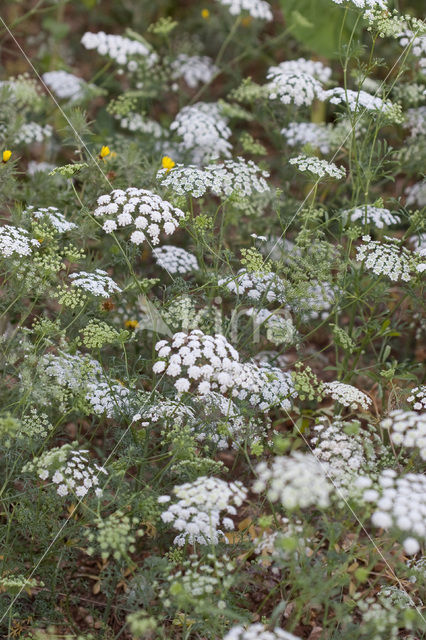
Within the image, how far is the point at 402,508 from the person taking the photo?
2.73 metres

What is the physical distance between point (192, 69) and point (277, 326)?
12.9ft

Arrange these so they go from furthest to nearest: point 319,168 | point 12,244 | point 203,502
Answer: point 319,168 → point 12,244 → point 203,502

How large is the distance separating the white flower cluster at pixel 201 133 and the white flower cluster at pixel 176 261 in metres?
0.85

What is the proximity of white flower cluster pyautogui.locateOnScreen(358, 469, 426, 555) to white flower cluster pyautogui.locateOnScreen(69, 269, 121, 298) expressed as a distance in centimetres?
193

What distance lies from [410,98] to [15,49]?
21.0ft

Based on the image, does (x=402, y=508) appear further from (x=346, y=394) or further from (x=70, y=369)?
(x=70, y=369)

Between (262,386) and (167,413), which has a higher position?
(262,386)

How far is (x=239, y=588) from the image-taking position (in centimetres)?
415

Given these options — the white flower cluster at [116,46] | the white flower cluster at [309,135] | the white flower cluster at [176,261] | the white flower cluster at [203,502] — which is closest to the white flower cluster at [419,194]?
the white flower cluster at [309,135]

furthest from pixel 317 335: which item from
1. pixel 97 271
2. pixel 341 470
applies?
pixel 341 470

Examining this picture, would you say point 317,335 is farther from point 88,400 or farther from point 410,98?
point 88,400

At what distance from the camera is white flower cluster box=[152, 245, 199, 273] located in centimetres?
485

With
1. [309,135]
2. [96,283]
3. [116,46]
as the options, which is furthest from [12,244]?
[116,46]

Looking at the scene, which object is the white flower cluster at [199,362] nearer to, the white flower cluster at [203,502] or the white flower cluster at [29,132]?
the white flower cluster at [203,502]
